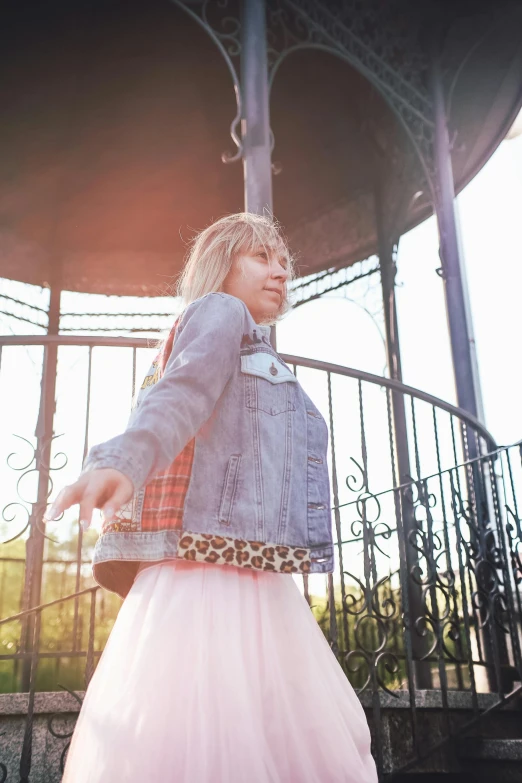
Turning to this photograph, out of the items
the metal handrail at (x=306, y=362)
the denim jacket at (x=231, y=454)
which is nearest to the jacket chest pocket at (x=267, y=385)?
the denim jacket at (x=231, y=454)

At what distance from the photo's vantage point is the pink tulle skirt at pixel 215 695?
1.12 m

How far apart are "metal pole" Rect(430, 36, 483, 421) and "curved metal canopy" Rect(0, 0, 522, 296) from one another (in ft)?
0.35

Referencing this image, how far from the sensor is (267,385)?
4.85 ft

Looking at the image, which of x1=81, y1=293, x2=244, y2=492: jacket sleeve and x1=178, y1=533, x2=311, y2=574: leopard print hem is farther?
x1=178, y1=533, x2=311, y2=574: leopard print hem

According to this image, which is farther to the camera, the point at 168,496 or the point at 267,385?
the point at 267,385

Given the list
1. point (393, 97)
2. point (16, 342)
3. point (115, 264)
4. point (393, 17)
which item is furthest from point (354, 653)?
point (115, 264)

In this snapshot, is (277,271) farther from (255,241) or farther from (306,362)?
(306,362)

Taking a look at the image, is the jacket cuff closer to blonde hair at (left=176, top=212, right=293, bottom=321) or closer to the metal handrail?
blonde hair at (left=176, top=212, right=293, bottom=321)

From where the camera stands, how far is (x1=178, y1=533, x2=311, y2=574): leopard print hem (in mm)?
1282

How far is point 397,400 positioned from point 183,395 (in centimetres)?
467

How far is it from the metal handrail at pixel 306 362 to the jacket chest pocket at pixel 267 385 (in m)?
0.92

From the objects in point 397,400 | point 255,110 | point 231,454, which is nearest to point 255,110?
point 255,110

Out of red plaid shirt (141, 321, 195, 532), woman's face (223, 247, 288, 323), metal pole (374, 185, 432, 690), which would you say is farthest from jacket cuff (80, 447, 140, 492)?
metal pole (374, 185, 432, 690)

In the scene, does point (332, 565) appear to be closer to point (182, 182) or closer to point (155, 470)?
point (155, 470)
